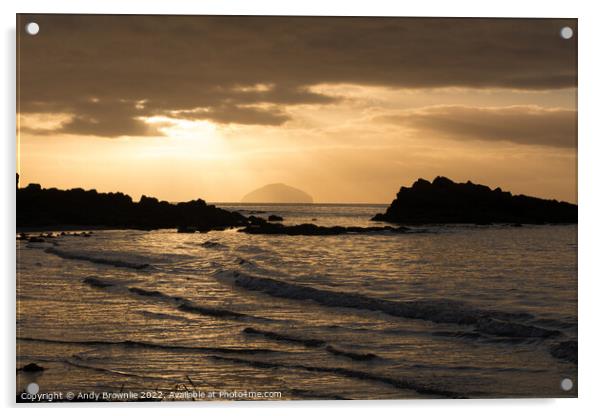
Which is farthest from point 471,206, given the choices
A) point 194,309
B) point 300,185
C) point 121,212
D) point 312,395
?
point 121,212

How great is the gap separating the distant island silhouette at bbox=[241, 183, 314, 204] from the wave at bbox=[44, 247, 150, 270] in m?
1.80

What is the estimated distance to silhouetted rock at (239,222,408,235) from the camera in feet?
26.1

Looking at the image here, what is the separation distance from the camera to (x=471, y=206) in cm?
766

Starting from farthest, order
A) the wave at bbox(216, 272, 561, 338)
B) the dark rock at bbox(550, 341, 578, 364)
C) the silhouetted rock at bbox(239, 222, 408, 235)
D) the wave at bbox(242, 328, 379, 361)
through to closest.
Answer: the silhouetted rock at bbox(239, 222, 408, 235), the wave at bbox(216, 272, 561, 338), the wave at bbox(242, 328, 379, 361), the dark rock at bbox(550, 341, 578, 364)

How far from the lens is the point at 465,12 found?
6.70 metres

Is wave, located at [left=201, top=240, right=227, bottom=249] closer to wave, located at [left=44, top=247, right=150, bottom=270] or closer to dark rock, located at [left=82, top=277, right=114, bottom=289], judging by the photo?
wave, located at [left=44, top=247, right=150, bottom=270]

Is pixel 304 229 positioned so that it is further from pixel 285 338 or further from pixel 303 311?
pixel 285 338

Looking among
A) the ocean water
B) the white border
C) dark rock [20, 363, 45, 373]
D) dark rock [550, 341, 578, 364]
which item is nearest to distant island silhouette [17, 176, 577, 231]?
the ocean water

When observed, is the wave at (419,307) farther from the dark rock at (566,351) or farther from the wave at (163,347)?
the wave at (163,347)

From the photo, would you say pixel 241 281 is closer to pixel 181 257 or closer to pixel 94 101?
pixel 181 257

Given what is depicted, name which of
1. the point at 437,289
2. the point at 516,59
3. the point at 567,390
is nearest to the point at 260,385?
the point at 437,289

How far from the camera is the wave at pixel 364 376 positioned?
636 cm
